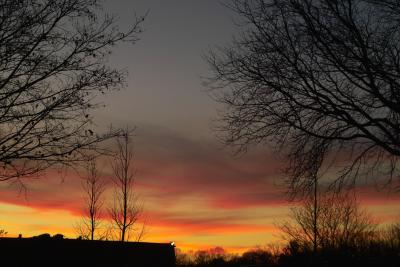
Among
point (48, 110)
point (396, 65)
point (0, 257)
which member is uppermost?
point (396, 65)

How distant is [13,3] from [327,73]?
20.9 ft

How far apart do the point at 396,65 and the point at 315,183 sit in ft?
9.86

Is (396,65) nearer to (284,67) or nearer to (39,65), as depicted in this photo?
(284,67)

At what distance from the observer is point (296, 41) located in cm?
1122

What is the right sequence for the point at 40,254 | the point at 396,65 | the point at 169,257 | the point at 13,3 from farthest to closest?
the point at 169,257 → the point at 40,254 → the point at 396,65 → the point at 13,3

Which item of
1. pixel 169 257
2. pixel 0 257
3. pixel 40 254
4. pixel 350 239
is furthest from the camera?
pixel 350 239

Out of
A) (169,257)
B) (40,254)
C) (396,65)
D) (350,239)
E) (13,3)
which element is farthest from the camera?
(350,239)

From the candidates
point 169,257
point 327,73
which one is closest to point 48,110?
point 327,73

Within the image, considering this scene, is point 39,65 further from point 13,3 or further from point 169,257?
point 169,257

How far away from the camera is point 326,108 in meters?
11.2

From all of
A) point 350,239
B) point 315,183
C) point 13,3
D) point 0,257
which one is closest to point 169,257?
point 0,257

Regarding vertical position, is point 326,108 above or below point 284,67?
below

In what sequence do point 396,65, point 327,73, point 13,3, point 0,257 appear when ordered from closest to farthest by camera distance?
point 13,3 < point 396,65 < point 327,73 < point 0,257

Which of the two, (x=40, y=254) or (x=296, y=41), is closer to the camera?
(x=296, y=41)
